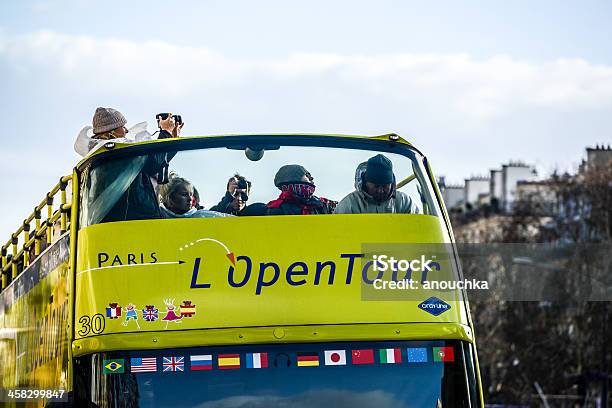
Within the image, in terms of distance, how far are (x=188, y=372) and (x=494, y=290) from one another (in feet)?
175

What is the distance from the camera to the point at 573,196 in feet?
205

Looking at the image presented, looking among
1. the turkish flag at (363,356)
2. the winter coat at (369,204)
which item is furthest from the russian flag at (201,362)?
the winter coat at (369,204)

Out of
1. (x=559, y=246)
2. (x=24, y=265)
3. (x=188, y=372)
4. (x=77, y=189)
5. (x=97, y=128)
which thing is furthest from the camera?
(x=559, y=246)

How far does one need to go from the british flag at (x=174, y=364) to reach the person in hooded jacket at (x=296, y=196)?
1138mm

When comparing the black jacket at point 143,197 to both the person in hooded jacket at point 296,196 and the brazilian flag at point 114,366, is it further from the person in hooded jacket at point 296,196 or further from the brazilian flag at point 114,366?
the brazilian flag at point 114,366

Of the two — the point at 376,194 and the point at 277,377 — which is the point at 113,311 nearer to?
the point at 277,377

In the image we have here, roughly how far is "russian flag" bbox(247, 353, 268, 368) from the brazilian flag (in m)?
0.73

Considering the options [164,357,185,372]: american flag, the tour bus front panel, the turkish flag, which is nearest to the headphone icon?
the tour bus front panel

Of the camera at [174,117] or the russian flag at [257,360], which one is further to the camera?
the camera at [174,117]

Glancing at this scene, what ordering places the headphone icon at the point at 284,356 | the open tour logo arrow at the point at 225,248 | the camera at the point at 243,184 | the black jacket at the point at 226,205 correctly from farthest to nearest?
1. the camera at the point at 243,184
2. the black jacket at the point at 226,205
3. the open tour logo arrow at the point at 225,248
4. the headphone icon at the point at 284,356

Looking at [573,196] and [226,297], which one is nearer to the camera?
[226,297]

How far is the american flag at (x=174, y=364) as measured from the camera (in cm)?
972

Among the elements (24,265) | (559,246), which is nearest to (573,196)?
(559,246)

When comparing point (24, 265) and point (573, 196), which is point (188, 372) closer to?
point (24, 265)
